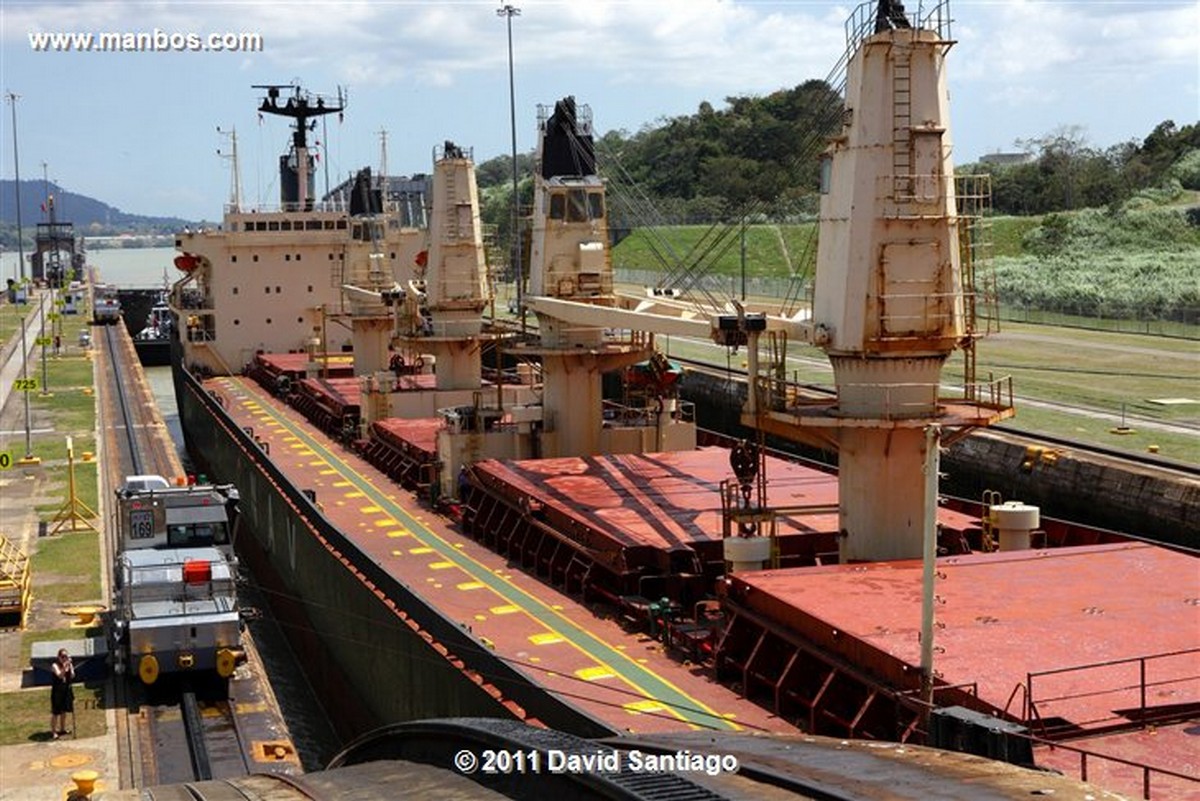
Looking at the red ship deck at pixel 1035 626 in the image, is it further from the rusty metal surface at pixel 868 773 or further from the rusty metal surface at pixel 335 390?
the rusty metal surface at pixel 335 390

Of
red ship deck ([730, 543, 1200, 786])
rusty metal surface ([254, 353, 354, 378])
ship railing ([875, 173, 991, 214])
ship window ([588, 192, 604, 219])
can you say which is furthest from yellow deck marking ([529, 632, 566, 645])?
rusty metal surface ([254, 353, 354, 378])

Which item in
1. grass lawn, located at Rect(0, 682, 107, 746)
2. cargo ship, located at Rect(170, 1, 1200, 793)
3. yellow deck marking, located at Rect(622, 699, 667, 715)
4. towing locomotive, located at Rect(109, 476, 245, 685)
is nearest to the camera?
cargo ship, located at Rect(170, 1, 1200, 793)

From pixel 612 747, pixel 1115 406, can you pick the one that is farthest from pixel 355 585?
pixel 1115 406

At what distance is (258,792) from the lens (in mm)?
13602

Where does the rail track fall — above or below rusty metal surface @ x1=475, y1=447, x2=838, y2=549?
below

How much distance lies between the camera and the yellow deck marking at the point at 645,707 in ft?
60.0

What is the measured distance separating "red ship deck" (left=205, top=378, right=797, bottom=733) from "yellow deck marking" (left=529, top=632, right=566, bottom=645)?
0.05 feet

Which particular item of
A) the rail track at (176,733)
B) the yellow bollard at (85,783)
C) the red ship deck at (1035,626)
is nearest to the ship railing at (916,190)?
the red ship deck at (1035,626)

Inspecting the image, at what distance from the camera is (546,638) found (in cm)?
2272

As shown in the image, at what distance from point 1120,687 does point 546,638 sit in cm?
1030

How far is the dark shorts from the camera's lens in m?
22.2

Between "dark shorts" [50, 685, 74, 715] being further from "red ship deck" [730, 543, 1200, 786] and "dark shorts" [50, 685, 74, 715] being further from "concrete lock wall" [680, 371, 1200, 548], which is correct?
"concrete lock wall" [680, 371, 1200, 548]

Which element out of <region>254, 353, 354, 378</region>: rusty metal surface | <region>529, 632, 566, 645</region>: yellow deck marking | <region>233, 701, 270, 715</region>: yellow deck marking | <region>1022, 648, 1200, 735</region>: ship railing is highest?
<region>254, 353, 354, 378</region>: rusty metal surface

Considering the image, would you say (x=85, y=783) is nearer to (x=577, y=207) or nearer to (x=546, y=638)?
(x=546, y=638)
